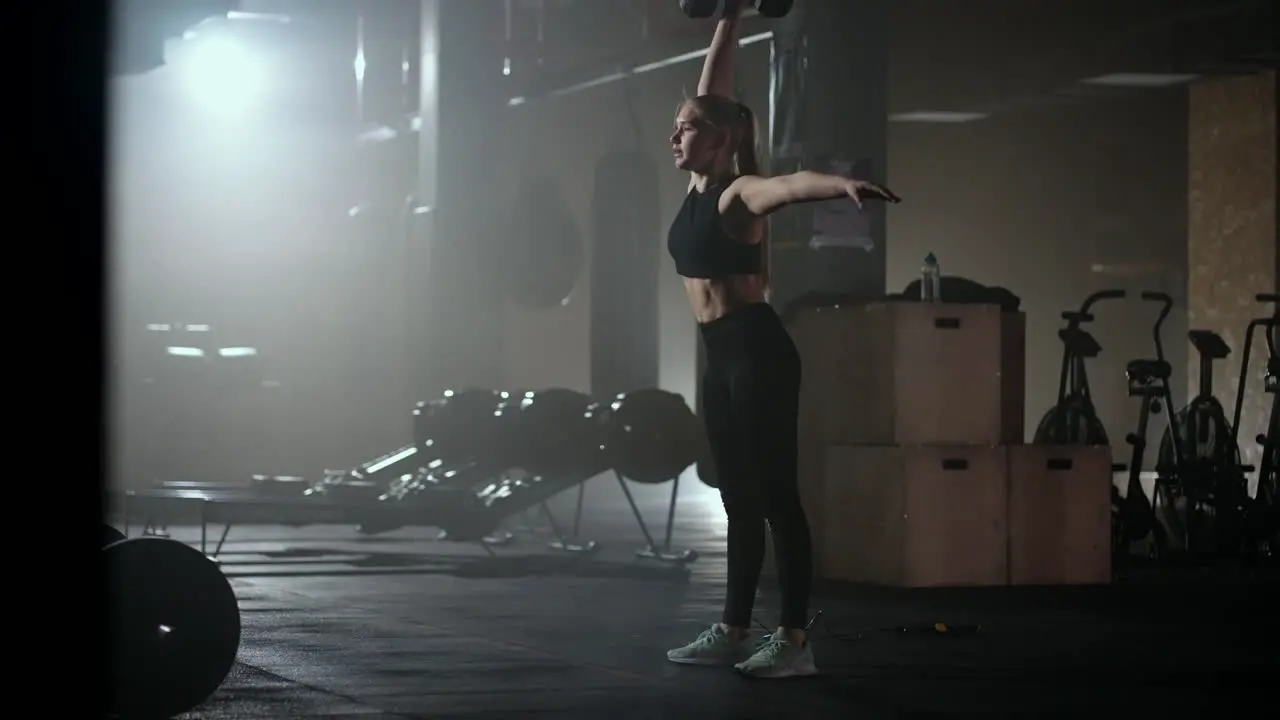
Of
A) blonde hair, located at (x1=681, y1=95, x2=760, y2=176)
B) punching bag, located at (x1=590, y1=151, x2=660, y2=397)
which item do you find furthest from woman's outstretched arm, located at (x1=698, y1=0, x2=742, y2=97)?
punching bag, located at (x1=590, y1=151, x2=660, y2=397)

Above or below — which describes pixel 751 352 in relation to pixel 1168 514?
above

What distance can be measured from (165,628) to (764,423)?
4.84 ft

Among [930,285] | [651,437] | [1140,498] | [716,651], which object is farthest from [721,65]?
[1140,498]

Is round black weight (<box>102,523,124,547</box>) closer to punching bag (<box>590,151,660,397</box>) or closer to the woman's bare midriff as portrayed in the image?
the woman's bare midriff

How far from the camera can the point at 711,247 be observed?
438 centimetres

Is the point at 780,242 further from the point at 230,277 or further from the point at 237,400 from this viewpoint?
the point at 230,277

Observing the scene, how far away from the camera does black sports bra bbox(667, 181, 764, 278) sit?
4367 millimetres

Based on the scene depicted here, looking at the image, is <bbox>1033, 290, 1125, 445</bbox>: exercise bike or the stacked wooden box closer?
the stacked wooden box

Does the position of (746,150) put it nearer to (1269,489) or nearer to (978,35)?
(1269,489)

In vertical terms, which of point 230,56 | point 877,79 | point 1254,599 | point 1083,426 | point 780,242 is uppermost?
point 230,56

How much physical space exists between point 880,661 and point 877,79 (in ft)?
12.3

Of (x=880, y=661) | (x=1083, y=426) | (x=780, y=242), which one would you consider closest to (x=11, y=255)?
(x=880, y=661)

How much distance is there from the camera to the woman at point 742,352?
4367mm

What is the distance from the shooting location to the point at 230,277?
17.6m
